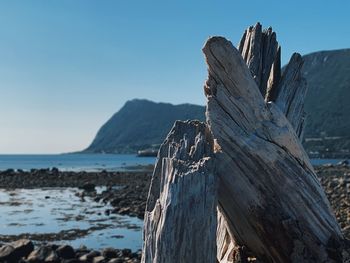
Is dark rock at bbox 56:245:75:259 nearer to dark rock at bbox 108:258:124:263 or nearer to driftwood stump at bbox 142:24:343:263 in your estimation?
dark rock at bbox 108:258:124:263

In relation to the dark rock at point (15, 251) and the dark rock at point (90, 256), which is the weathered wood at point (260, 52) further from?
the dark rock at point (15, 251)

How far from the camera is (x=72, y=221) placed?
80.4ft

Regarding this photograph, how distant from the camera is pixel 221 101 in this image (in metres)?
6.78

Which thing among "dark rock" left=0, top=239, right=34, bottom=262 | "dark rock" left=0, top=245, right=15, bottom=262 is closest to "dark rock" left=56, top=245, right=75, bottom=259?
"dark rock" left=0, top=239, right=34, bottom=262

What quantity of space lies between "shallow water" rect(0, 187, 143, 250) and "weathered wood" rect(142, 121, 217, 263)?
1166 cm

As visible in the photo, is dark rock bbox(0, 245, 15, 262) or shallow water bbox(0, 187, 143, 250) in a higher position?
dark rock bbox(0, 245, 15, 262)

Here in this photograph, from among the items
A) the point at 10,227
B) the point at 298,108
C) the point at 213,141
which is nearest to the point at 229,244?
the point at 213,141

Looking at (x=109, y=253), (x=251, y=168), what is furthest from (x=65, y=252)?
(x=251, y=168)

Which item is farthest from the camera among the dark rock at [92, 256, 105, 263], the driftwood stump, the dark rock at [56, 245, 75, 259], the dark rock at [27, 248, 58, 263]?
the dark rock at [56, 245, 75, 259]

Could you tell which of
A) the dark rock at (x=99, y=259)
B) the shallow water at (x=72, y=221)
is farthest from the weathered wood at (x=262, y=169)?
the shallow water at (x=72, y=221)

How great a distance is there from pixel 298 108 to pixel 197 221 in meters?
2.81

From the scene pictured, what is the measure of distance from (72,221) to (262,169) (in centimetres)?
1918

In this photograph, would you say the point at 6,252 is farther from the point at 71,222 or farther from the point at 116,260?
the point at 71,222

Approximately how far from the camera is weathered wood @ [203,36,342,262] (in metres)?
6.68
